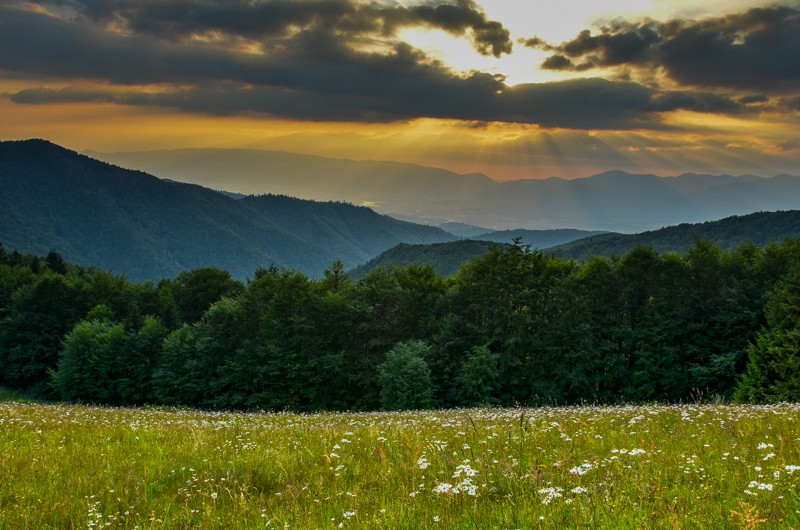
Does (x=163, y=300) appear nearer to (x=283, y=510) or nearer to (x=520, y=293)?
(x=520, y=293)

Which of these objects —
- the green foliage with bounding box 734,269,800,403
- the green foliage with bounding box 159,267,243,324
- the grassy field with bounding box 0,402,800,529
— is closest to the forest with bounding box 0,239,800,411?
the green foliage with bounding box 734,269,800,403

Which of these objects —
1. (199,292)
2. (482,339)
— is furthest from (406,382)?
(199,292)

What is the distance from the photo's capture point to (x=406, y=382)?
165 feet

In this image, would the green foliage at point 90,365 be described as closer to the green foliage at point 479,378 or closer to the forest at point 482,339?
the forest at point 482,339

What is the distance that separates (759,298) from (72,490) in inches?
2381

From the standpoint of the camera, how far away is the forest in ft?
167

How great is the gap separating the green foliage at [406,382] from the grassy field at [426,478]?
133 ft

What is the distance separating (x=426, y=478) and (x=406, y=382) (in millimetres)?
44672

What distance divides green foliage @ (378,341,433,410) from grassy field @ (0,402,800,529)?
40.5 meters

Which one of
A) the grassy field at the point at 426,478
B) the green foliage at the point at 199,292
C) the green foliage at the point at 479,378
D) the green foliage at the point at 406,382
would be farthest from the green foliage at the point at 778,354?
the green foliage at the point at 199,292

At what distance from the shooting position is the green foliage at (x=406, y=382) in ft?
165

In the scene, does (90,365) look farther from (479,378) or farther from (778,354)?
(778,354)

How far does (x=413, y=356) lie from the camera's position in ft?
171

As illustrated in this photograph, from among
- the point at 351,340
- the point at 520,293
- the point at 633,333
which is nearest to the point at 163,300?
the point at 351,340
